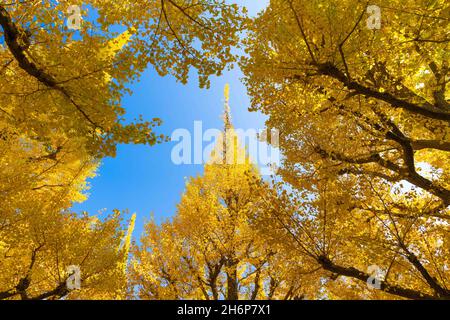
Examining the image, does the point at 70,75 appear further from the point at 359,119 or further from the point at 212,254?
the point at 212,254

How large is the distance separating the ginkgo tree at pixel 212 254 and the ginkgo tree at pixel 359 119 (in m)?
2.40

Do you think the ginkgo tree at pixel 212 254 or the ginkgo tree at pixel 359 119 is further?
the ginkgo tree at pixel 212 254

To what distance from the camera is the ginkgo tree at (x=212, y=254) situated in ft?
27.7

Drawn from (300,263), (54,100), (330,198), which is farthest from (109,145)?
(300,263)

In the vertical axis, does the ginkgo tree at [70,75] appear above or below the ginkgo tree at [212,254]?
above

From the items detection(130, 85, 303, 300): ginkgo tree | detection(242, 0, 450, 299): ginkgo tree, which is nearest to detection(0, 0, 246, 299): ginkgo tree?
detection(242, 0, 450, 299): ginkgo tree

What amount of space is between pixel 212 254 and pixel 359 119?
5457mm

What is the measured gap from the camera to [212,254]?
857 centimetres

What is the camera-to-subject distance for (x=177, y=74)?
445 cm

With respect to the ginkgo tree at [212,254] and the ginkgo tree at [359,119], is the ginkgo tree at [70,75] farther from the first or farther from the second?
the ginkgo tree at [212,254]

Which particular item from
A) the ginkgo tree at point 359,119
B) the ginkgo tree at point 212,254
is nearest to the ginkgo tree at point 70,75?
the ginkgo tree at point 359,119

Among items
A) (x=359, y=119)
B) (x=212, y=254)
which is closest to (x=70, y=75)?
(x=359, y=119)

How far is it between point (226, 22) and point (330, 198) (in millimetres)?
3592
